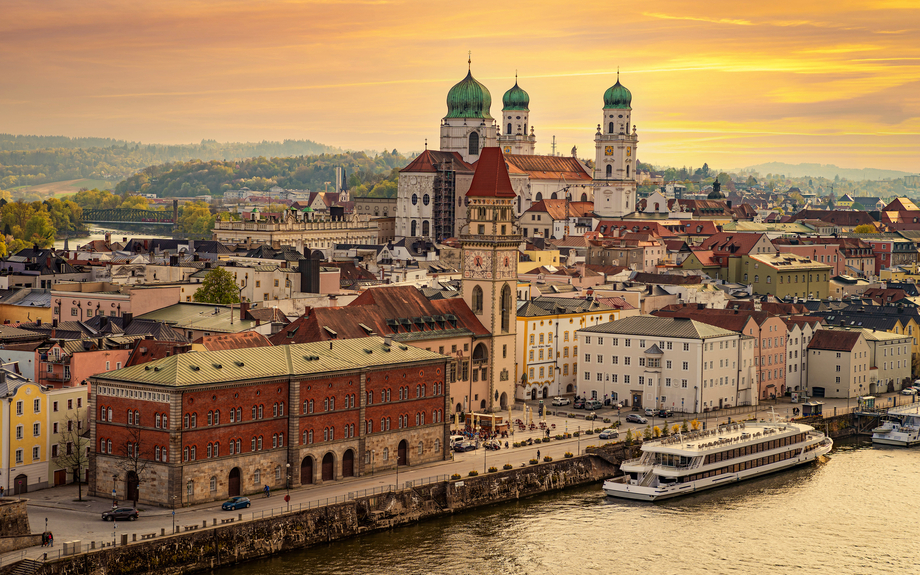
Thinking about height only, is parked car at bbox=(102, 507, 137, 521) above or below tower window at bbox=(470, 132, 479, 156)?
below

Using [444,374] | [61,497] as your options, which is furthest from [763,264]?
[61,497]

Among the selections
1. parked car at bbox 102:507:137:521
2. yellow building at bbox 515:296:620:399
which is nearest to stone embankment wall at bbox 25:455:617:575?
parked car at bbox 102:507:137:521

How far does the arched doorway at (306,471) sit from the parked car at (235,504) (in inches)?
222

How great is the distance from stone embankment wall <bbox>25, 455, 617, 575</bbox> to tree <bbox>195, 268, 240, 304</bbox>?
37.3 metres

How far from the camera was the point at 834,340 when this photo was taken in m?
109

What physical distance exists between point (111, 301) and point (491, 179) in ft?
92.8

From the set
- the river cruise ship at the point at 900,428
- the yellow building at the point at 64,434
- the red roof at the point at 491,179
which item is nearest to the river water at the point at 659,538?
the yellow building at the point at 64,434

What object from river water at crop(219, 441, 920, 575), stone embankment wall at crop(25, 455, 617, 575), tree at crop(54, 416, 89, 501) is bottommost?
river water at crop(219, 441, 920, 575)

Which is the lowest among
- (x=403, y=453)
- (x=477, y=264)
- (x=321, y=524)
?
(x=321, y=524)

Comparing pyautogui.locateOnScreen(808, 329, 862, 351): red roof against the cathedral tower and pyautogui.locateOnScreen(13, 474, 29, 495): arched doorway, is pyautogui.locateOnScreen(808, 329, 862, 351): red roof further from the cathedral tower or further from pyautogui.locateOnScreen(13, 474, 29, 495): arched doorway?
the cathedral tower

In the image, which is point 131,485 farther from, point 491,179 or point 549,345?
point 549,345

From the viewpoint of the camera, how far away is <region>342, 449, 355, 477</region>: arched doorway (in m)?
71.6

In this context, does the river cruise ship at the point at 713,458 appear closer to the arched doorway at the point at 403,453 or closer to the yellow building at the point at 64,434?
the arched doorway at the point at 403,453

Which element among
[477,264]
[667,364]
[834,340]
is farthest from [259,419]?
[834,340]
